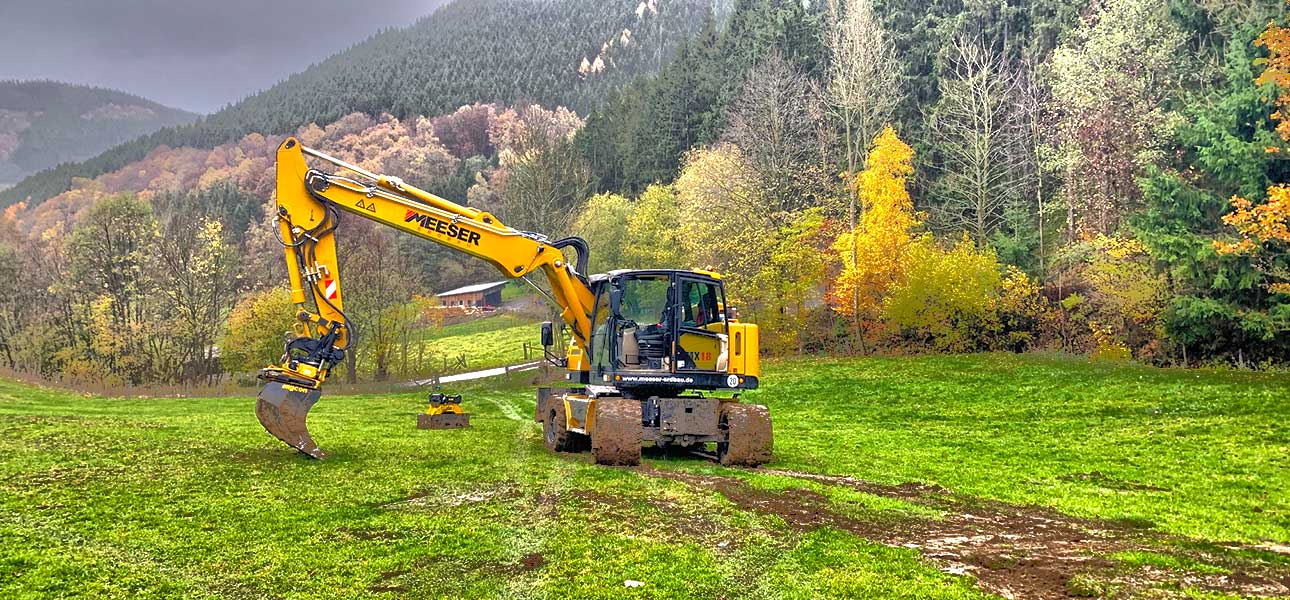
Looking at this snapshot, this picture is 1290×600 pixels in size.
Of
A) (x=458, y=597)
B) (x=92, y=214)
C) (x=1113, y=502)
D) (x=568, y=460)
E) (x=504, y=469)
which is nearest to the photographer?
(x=458, y=597)

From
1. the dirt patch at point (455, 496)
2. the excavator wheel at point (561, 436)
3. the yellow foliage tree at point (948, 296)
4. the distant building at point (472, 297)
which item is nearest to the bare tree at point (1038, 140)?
the yellow foliage tree at point (948, 296)

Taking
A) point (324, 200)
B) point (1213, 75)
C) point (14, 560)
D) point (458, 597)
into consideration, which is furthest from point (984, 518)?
point (1213, 75)

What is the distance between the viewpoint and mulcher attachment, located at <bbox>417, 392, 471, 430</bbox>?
20.0 meters

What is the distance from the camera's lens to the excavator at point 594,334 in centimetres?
1310

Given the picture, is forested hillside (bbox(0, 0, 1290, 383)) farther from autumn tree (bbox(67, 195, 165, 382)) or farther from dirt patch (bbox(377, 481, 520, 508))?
dirt patch (bbox(377, 481, 520, 508))

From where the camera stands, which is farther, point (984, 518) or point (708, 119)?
point (708, 119)

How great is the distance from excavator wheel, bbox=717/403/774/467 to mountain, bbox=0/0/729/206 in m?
94.8

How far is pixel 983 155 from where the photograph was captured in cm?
3928

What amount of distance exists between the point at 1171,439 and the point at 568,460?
12.0 metres

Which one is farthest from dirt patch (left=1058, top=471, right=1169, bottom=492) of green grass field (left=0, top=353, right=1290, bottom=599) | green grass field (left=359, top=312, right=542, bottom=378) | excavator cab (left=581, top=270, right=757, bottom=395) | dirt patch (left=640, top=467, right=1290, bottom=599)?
green grass field (left=359, top=312, right=542, bottom=378)

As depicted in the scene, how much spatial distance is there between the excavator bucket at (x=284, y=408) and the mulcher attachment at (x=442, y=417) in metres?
7.10

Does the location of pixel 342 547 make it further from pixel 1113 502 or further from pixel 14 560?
pixel 1113 502

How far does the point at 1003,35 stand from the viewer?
54031 mm

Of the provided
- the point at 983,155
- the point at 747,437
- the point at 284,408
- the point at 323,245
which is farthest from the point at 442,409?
the point at 983,155
